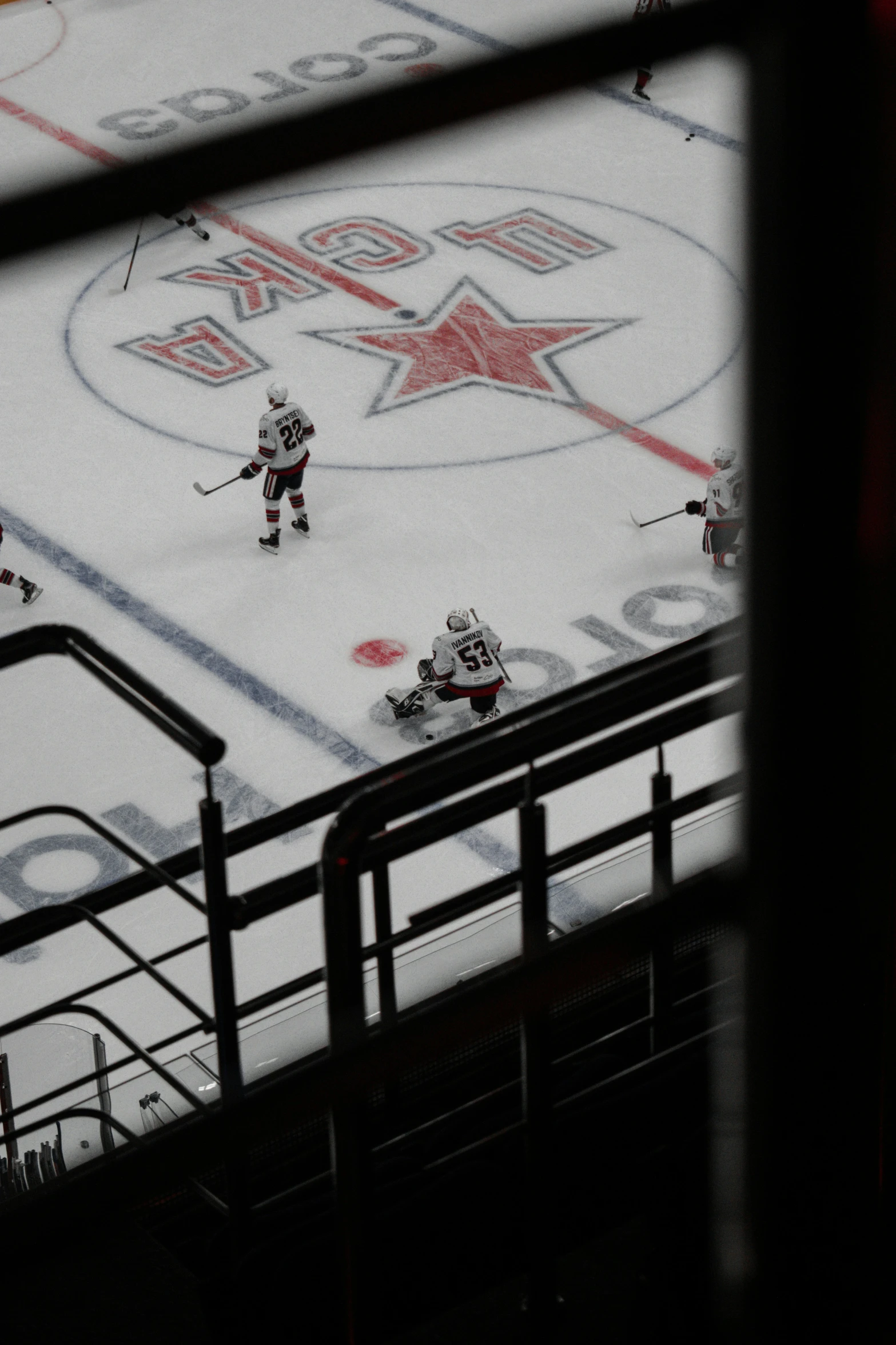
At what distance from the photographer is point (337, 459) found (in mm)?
7602

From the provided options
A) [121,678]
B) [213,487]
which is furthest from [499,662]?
[121,678]

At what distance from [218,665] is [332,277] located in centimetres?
349

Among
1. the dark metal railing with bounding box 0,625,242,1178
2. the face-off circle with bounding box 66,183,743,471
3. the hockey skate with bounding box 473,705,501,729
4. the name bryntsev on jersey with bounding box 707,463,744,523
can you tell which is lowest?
the hockey skate with bounding box 473,705,501,729

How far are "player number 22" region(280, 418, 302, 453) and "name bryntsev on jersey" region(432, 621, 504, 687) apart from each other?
1414mm

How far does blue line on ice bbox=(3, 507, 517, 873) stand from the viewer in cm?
526

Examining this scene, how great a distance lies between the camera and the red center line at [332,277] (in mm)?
7480

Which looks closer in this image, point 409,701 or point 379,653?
point 409,701

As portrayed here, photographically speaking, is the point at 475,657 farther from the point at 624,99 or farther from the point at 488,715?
the point at 624,99

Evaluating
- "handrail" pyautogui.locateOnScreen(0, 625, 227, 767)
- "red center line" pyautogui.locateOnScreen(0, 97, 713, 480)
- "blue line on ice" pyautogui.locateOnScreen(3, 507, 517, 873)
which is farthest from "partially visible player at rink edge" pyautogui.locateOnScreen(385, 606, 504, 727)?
"handrail" pyautogui.locateOnScreen(0, 625, 227, 767)

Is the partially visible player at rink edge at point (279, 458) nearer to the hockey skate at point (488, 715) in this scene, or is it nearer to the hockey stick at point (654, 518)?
the hockey stick at point (654, 518)

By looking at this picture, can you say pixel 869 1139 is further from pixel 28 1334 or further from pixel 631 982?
pixel 631 982

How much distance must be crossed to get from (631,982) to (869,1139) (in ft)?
4.81

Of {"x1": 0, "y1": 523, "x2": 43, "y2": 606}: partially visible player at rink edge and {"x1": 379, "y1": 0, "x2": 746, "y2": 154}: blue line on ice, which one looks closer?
{"x1": 0, "y1": 523, "x2": 43, "y2": 606}: partially visible player at rink edge

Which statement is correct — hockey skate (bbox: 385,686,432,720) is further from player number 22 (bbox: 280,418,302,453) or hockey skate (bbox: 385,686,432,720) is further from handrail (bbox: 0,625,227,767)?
handrail (bbox: 0,625,227,767)
